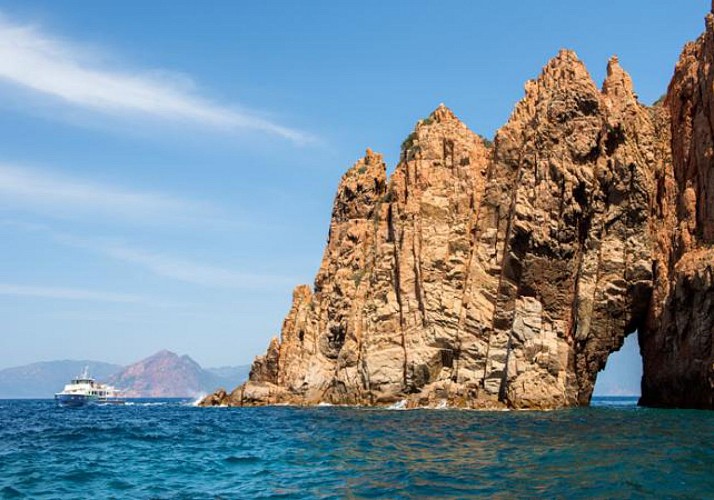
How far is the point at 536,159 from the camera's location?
234ft

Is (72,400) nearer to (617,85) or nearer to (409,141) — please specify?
(409,141)

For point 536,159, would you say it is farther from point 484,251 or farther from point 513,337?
point 513,337

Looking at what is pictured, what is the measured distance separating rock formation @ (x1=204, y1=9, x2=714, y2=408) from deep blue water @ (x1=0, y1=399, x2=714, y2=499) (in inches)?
799

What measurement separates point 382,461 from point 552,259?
146 ft

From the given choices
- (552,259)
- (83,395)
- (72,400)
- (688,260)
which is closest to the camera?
(688,260)

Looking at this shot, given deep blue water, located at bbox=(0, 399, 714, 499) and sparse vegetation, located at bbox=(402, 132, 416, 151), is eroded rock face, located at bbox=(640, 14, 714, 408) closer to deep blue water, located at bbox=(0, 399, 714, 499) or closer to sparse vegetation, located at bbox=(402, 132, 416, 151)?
deep blue water, located at bbox=(0, 399, 714, 499)

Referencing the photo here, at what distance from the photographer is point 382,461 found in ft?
92.5

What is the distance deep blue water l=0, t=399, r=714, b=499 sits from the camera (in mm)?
21875

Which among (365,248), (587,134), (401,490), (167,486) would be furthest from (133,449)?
(365,248)

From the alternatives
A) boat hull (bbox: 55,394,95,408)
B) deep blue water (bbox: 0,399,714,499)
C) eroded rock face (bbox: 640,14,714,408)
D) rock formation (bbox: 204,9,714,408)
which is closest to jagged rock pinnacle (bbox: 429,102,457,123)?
rock formation (bbox: 204,9,714,408)

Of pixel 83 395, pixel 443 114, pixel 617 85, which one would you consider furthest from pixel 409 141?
pixel 83 395

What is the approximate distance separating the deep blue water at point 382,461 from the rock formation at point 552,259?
20285 millimetres

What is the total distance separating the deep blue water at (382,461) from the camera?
21.9 meters

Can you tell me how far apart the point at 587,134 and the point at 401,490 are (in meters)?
55.8
